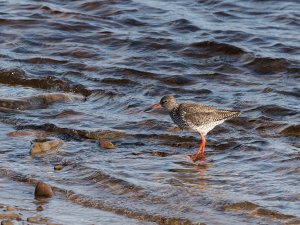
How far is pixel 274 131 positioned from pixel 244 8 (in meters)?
6.93

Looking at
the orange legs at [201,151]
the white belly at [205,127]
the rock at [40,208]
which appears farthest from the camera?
the white belly at [205,127]

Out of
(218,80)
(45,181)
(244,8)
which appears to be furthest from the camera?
(244,8)

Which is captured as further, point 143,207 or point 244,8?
point 244,8

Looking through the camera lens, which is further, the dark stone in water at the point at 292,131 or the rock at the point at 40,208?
the dark stone in water at the point at 292,131

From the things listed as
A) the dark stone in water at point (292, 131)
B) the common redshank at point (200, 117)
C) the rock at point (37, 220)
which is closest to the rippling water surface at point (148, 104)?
the dark stone in water at point (292, 131)

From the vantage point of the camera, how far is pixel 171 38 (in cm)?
1497

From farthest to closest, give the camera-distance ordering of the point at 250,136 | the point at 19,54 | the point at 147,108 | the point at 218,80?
1. the point at 19,54
2. the point at 218,80
3. the point at 147,108
4. the point at 250,136

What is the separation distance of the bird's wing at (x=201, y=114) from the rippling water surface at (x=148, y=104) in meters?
0.34

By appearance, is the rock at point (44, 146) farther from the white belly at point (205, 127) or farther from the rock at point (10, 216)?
the rock at point (10, 216)

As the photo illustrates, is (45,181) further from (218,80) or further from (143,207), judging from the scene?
(218,80)

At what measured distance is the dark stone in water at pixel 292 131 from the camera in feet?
33.3

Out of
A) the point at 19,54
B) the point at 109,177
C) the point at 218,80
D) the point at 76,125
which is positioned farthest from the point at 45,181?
the point at 19,54

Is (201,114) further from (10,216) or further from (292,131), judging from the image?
(10,216)

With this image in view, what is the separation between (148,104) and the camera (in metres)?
11.6
